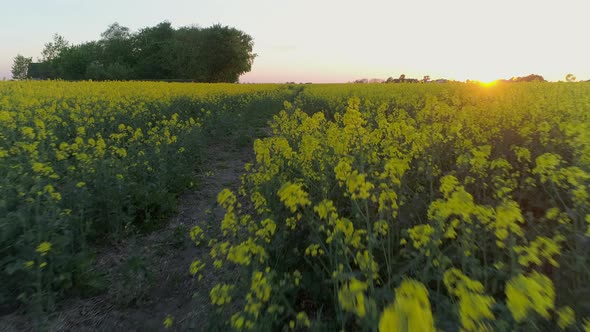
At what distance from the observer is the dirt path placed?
2.83 meters

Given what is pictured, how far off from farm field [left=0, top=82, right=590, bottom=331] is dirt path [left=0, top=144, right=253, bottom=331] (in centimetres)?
5

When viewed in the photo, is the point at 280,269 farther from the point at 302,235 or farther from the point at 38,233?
the point at 38,233

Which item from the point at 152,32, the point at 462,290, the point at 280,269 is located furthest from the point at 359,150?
the point at 152,32

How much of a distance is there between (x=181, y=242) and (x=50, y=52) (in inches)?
4388

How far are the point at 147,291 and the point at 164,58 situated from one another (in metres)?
65.2

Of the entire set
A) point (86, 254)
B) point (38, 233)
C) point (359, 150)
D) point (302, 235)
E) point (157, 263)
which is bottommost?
point (157, 263)

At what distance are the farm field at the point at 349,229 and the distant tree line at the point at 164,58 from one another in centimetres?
5472

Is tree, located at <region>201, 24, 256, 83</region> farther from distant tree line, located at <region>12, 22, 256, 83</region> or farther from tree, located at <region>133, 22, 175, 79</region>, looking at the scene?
tree, located at <region>133, 22, 175, 79</region>

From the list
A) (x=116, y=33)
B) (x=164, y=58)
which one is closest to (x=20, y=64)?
(x=116, y=33)

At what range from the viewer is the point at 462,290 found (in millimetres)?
1236

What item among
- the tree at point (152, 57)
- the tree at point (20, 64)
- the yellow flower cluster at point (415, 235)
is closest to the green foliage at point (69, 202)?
the yellow flower cluster at point (415, 235)

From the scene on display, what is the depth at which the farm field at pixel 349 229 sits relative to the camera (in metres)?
1.71

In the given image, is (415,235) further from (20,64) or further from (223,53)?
(20,64)

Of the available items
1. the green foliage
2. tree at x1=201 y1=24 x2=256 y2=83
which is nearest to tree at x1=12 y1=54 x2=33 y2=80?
tree at x1=201 y1=24 x2=256 y2=83
